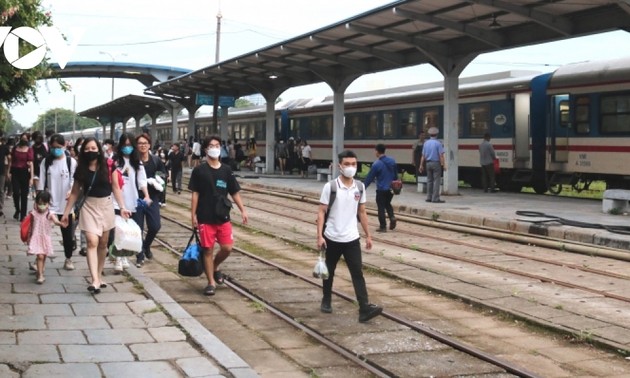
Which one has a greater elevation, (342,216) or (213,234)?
(342,216)

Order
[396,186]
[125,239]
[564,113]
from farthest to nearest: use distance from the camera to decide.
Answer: [564,113]
[396,186]
[125,239]

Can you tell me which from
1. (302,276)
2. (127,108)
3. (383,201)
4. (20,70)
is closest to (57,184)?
(302,276)

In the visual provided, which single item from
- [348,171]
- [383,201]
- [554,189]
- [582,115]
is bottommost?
[554,189]

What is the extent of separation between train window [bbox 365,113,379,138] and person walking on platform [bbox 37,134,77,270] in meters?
21.5

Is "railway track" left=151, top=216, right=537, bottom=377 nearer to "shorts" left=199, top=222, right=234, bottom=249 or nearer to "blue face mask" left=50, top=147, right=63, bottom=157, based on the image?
"shorts" left=199, top=222, right=234, bottom=249

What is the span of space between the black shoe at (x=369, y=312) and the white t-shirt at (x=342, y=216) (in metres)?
0.70

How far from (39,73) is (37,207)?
19.8 ft

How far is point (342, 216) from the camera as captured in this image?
7723 mm

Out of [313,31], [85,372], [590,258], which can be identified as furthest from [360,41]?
[85,372]

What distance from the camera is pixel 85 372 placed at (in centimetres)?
543

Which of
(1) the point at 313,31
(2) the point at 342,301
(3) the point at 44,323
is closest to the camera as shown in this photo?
(3) the point at 44,323

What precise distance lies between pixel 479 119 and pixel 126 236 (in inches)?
678

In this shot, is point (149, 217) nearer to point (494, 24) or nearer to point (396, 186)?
point (396, 186)

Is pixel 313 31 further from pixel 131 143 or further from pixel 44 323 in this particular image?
pixel 44 323
